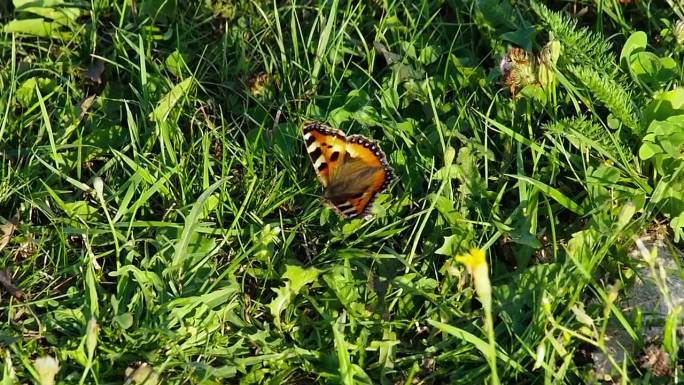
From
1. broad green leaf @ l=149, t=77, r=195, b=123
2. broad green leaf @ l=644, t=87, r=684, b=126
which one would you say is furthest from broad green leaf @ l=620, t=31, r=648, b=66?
broad green leaf @ l=149, t=77, r=195, b=123

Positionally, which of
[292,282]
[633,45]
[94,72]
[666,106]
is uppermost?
[633,45]

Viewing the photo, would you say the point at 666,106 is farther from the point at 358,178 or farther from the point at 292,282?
the point at 292,282

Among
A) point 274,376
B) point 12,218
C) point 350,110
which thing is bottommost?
point 274,376

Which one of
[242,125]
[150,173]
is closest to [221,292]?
[150,173]

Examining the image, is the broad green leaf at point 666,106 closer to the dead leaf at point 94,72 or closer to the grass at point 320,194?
the grass at point 320,194

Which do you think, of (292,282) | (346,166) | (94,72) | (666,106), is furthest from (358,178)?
(94,72)

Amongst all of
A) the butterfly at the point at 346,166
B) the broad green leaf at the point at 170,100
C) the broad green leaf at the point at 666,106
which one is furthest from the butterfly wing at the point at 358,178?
the broad green leaf at the point at 666,106

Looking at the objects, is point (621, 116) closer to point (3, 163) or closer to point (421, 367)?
point (421, 367)
